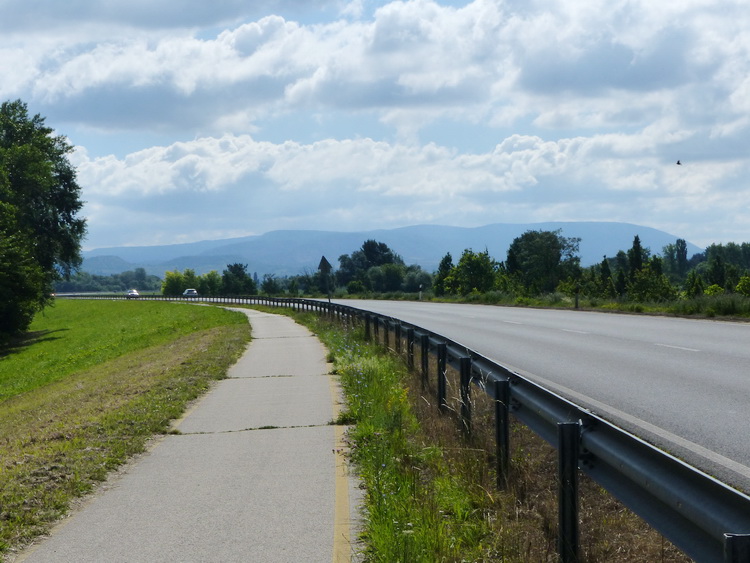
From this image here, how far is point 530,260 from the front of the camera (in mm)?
146875

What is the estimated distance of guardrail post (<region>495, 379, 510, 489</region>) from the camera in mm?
6590

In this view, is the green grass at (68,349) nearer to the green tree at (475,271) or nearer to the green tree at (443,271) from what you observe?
the green tree at (475,271)

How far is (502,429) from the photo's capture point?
6.70 m

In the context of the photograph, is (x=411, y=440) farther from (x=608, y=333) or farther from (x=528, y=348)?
(x=608, y=333)

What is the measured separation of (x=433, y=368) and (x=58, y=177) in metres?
51.7

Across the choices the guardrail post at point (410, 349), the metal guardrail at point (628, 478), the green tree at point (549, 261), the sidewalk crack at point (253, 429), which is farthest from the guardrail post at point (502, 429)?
the green tree at point (549, 261)

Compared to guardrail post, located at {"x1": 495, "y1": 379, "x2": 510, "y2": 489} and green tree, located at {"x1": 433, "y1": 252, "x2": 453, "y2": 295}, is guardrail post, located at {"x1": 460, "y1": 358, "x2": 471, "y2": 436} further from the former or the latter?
green tree, located at {"x1": 433, "y1": 252, "x2": 453, "y2": 295}

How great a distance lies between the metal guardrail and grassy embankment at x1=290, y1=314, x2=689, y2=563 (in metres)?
0.36

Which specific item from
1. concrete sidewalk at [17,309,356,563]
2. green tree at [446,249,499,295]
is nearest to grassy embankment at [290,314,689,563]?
concrete sidewalk at [17,309,356,563]

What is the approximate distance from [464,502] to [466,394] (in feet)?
6.96

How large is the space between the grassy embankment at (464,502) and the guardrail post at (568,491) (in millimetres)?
175

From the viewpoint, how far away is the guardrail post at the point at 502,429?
259 inches

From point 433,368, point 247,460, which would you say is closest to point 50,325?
point 433,368

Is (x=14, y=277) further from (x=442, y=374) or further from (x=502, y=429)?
(x=502, y=429)
